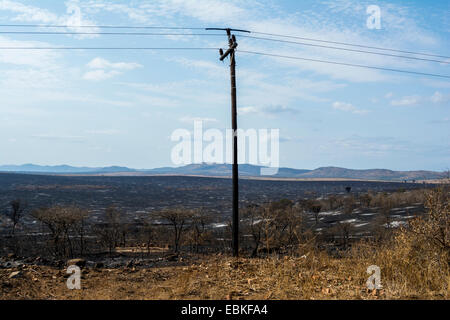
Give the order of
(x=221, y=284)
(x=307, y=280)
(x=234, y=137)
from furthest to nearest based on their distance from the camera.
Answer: (x=234, y=137)
(x=221, y=284)
(x=307, y=280)

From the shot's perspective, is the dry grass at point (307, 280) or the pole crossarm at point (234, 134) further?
the pole crossarm at point (234, 134)

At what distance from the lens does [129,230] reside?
2073 inches

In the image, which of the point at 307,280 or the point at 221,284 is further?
the point at 221,284

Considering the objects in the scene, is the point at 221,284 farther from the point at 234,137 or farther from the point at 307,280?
the point at 234,137

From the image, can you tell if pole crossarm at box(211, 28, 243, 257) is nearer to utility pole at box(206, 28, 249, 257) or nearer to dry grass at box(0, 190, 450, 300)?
utility pole at box(206, 28, 249, 257)

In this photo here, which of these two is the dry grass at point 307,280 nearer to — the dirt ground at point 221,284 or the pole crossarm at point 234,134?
the dirt ground at point 221,284

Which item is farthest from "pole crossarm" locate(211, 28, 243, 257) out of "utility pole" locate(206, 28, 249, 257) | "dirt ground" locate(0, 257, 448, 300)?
"dirt ground" locate(0, 257, 448, 300)

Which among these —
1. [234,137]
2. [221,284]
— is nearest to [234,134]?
[234,137]

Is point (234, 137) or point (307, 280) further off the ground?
point (234, 137)

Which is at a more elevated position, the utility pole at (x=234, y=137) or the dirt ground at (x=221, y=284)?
the utility pole at (x=234, y=137)

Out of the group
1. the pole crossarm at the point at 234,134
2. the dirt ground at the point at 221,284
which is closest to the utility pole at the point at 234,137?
the pole crossarm at the point at 234,134
